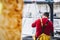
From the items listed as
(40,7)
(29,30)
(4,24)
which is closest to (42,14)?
(40,7)

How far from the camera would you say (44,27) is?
3.21 ft

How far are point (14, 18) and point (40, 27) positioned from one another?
219 millimetres

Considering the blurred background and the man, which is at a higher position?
the blurred background

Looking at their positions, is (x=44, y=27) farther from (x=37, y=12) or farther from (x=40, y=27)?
(x=37, y=12)

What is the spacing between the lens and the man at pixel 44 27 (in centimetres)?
97

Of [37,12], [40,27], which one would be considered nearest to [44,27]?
[40,27]

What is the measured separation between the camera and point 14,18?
0.95 meters

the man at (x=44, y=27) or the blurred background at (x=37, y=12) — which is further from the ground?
the blurred background at (x=37, y=12)

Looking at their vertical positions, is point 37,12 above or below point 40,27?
above

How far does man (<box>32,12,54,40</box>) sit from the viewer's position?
97cm

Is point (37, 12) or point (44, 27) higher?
point (37, 12)

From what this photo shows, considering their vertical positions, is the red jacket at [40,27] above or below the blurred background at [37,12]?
below

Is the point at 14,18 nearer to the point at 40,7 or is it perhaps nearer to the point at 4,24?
the point at 4,24

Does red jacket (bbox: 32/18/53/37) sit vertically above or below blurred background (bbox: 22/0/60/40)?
below
